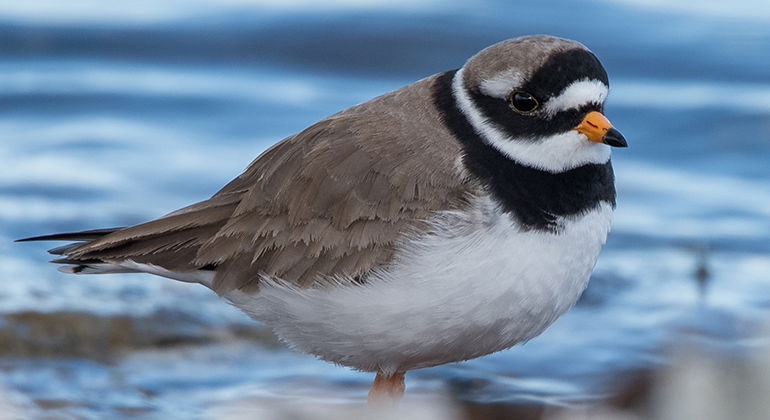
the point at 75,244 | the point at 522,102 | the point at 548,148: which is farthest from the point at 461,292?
the point at 75,244

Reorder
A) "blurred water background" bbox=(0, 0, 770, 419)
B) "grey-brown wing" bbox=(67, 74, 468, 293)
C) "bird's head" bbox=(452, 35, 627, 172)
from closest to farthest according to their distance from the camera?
"bird's head" bbox=(452, 35, 627, 172) < "grey-brown wing" bbox=(67, 74, 468, 293) < "blurred water background" bbox=(0, 0, 770, 419)

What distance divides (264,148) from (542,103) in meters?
6.45

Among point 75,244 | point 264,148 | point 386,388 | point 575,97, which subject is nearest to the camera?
point 575,97

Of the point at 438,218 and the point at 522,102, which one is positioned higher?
the point at 522,102

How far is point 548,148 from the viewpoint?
17.5 ft

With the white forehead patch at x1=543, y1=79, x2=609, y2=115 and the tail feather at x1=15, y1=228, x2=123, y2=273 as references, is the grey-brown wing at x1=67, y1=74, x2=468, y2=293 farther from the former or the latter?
the white forehead patch at x1=543, y1=79, x2=609, y2=115

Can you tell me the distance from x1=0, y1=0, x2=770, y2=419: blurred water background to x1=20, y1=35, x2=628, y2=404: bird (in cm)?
199

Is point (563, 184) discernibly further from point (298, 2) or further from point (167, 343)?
point (298, 2)

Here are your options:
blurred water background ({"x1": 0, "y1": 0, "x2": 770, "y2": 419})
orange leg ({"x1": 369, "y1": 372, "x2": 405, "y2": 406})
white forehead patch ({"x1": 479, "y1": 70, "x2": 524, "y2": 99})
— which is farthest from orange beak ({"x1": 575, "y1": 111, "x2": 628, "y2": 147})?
blurred water background ({"x1": 0, "y1": 0, "x2": 770, "y2": 419})

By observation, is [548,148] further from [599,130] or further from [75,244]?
[75,244]

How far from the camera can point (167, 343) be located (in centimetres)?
815

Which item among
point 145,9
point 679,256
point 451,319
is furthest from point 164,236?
point 145,9

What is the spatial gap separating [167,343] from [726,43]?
26.8 ft

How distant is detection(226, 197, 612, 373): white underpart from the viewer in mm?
5148
